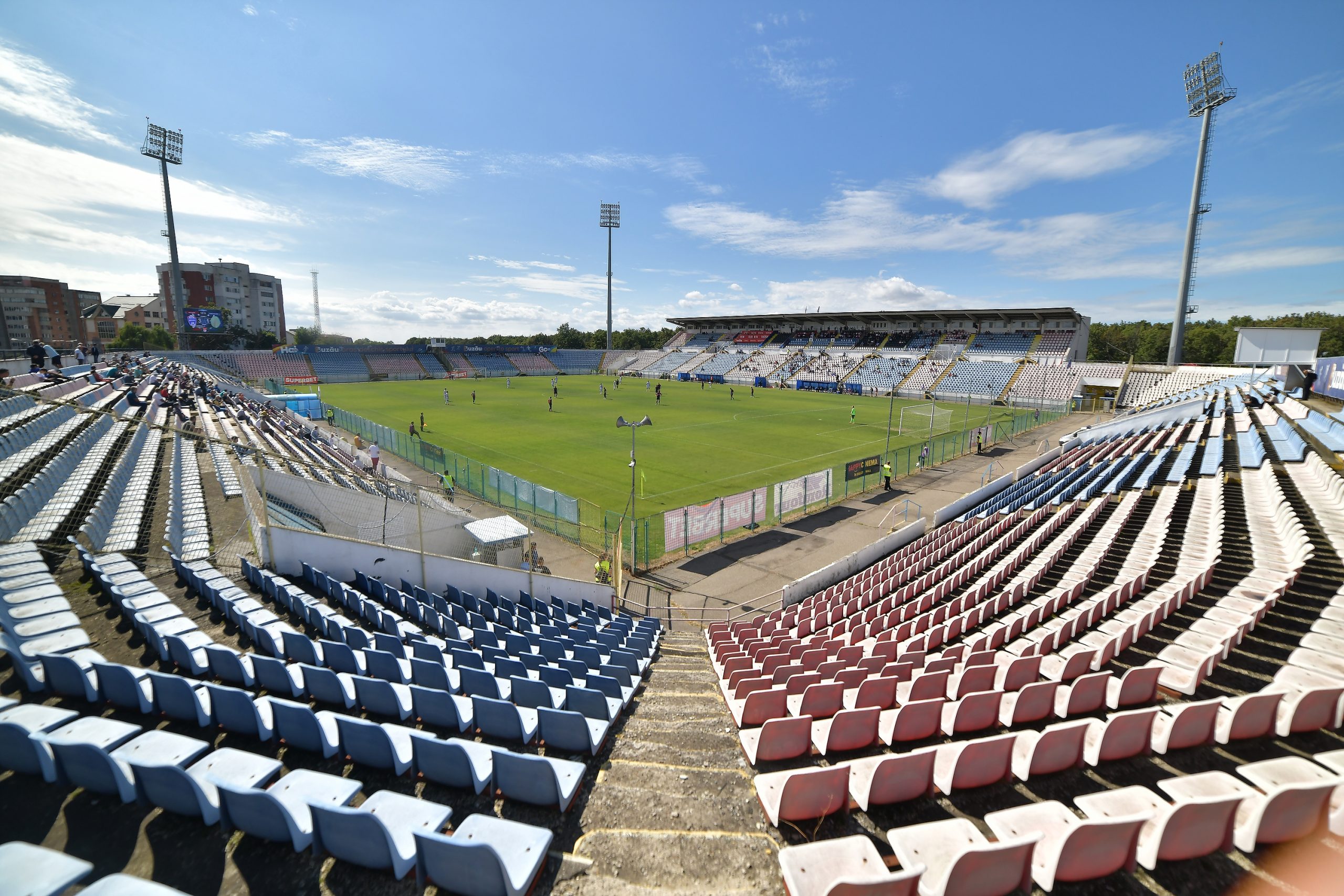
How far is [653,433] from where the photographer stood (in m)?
40.2

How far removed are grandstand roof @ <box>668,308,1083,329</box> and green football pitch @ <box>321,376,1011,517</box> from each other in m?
22.1

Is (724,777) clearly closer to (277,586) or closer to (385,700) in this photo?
(385,700)

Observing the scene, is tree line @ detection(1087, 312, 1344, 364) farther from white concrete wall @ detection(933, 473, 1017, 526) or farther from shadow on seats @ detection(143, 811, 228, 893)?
shadow on seats @ detection(143, 811, 228, 893)

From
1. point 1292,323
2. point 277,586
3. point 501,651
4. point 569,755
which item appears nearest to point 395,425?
point 277,586

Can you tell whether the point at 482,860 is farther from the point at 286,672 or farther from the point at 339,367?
the point at 339,367

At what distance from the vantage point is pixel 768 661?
8.04 m

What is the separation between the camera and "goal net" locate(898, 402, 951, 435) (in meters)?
42.0

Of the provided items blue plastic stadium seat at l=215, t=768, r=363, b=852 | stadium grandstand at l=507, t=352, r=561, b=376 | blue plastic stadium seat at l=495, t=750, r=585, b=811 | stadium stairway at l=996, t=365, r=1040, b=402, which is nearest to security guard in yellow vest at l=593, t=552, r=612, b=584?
blue plastic stadium seat at l=495, t=750, r=585, b=811

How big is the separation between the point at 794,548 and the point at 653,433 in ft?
73.2

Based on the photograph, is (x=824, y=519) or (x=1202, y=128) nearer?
(x=824, y=519)

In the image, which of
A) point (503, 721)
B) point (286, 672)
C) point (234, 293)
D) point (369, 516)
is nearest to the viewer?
point (503, 721)

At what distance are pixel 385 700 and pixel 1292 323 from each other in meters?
124

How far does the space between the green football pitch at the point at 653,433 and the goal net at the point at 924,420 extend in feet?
2.37

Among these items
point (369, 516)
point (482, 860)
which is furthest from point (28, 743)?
point (369, 516)
